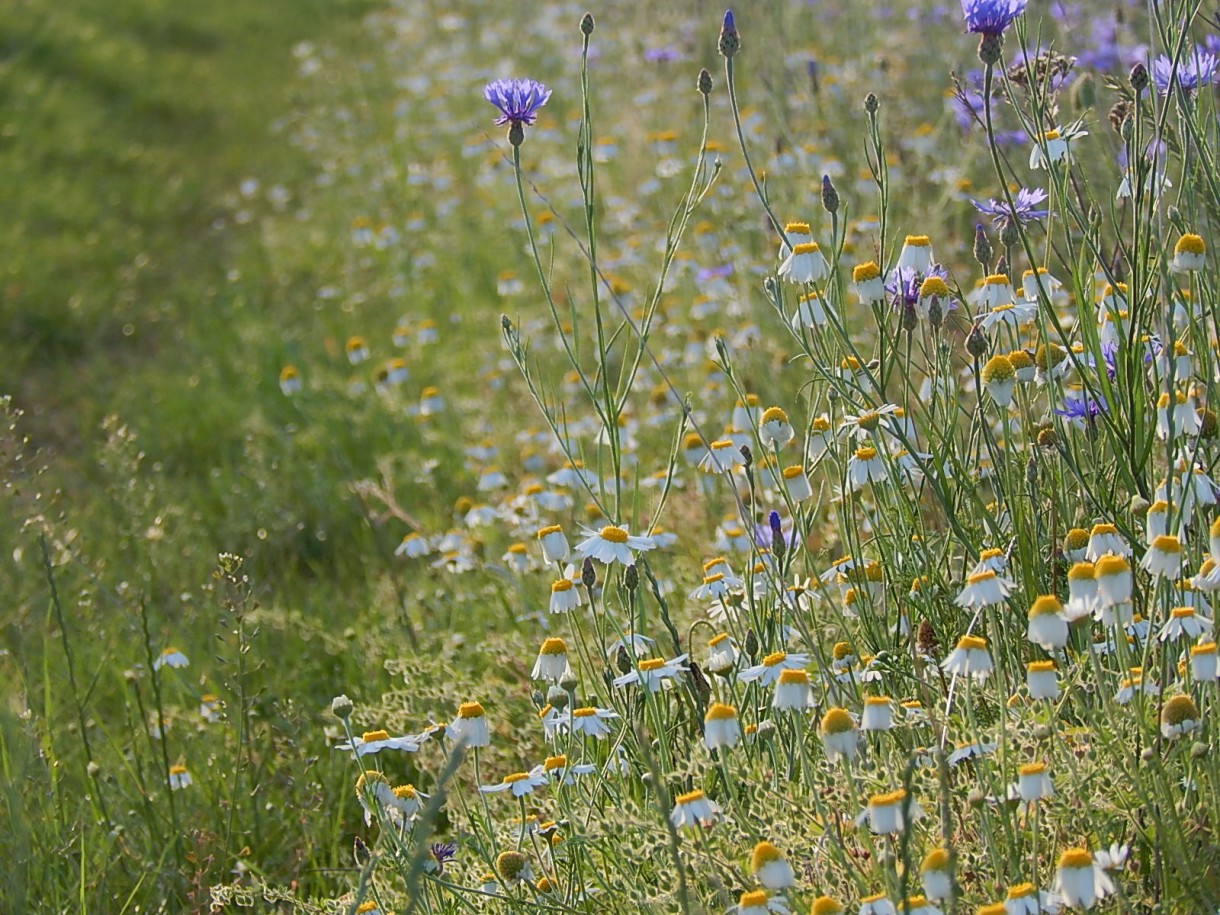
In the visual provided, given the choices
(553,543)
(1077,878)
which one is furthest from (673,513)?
(1077,878)

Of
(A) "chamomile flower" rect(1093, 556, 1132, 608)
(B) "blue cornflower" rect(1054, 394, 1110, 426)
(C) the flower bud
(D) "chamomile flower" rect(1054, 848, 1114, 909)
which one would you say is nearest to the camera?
(D) "chamomile flower" rect(1054, 848, 1114, 909)

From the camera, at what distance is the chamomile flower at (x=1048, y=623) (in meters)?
1.64

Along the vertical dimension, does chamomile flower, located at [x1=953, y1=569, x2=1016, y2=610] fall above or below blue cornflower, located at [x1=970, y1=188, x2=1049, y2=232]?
below

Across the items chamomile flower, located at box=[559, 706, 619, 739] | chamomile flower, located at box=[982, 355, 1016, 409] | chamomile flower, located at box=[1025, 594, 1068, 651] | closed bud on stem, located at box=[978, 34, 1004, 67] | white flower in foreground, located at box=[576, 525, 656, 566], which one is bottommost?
chamomile flower, located at box=[559, 706, 619, 739]

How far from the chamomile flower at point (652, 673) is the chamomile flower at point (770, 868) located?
37 cm

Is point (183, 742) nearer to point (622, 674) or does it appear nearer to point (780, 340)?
point (622, 674)

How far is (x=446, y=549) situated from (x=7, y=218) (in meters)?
4.23

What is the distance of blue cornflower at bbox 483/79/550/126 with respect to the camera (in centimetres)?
218

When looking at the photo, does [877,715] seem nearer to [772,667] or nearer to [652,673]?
[772,667]

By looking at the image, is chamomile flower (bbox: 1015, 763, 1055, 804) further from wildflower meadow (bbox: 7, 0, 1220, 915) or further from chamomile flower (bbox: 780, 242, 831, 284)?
chamomile flower (bbox: 780, 242, 831, 284)

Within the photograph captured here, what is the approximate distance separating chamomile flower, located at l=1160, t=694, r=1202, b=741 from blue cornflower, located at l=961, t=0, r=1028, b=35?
36.3 inches

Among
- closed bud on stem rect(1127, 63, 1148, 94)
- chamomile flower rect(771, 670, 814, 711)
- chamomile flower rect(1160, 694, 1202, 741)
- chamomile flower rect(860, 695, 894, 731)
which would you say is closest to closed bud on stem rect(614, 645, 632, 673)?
chamomile flower rect(771, 670, 814, 711)

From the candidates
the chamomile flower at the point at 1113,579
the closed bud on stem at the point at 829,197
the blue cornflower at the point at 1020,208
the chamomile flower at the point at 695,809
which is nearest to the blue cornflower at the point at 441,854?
the chamomile flower at the point at 695,809

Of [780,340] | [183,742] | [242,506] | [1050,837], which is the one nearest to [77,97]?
[242,506]
